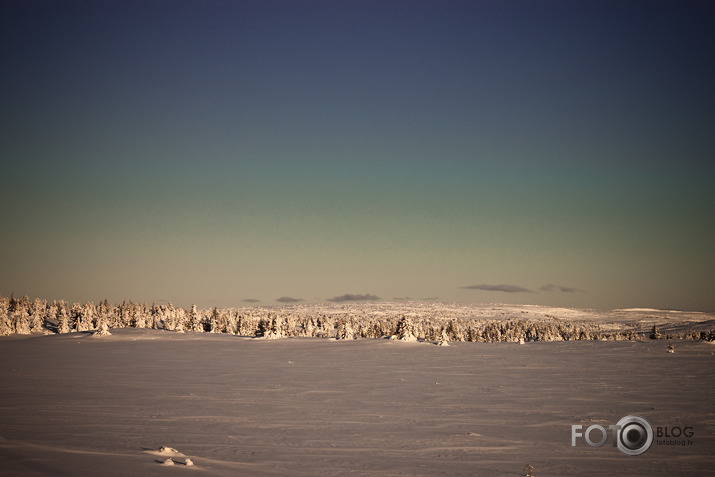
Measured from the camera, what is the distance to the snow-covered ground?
10.2 m

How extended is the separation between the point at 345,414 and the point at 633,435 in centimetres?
823

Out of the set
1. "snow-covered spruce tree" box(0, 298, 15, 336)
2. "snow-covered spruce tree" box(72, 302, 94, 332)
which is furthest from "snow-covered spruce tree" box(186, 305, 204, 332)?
"snow-covered spruce tree" box(0, 298, 15, 336)

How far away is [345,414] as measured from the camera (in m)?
15.7

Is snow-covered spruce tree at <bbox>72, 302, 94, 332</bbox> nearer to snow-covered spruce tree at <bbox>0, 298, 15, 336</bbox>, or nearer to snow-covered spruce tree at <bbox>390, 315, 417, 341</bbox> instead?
snow-covered spruce tree at <bbox>0, 298, 15, 336</bbox>

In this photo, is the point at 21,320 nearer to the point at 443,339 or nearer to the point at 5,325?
the point at 5,325

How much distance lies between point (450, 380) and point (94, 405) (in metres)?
14.9

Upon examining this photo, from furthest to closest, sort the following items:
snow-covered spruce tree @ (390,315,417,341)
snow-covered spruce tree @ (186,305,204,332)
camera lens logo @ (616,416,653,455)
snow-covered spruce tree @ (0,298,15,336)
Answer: snow-covered spruce tree @ (186,305,204,332) < snow-covered spruce tree @ (0,298,15,336) < snow-covered spruce tree @ (390,315,417,341) < camera lens logo @ (616,416,653,455)

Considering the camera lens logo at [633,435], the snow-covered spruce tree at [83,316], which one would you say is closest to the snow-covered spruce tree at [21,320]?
the snow-covered spruce tree at [83,316]

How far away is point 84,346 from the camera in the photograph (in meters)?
42.9

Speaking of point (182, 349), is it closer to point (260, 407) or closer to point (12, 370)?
point (12, 370)

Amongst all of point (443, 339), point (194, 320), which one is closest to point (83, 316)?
point (194, 320)

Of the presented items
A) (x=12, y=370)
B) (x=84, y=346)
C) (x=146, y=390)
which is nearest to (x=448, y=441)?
(x=146, y=390)

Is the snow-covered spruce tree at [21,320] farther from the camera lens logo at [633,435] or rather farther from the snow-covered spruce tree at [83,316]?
the camera lens logo at [633,435]

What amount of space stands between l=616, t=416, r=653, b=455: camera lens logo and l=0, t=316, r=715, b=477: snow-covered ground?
0.29 meters
